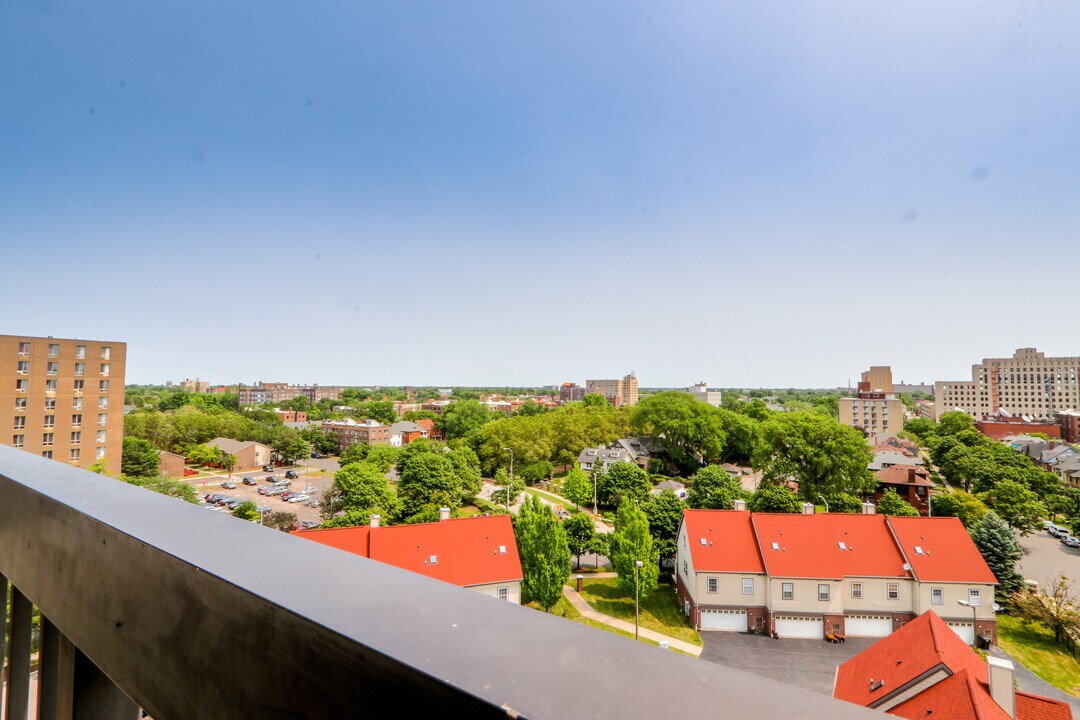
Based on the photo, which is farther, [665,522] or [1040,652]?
→ [665,522]

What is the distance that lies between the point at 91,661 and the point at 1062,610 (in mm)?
22108

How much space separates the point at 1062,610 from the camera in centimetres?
1483

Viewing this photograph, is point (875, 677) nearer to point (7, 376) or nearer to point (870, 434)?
point (7, 376)

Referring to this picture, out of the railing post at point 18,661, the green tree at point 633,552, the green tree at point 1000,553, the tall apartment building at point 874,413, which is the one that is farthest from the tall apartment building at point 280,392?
the railing post at point 18,661

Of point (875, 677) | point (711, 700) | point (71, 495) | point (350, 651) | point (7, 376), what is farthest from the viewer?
point (7, 376)

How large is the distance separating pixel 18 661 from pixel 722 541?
18.4m

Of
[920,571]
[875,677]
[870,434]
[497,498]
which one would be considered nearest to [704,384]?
[870,434]

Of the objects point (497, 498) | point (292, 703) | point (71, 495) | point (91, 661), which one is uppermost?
point (71, 495)

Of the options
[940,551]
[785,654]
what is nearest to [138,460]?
[785,654]

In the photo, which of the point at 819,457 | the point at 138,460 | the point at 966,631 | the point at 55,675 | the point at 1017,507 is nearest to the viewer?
the point at 55,675

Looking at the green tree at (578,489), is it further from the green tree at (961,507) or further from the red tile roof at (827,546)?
the green tree at (961,507)

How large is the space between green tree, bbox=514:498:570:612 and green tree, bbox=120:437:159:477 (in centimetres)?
2043

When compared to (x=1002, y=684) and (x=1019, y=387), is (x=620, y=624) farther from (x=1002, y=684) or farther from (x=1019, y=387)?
(x=1019, y=387)

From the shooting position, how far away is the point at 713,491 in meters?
24.8
